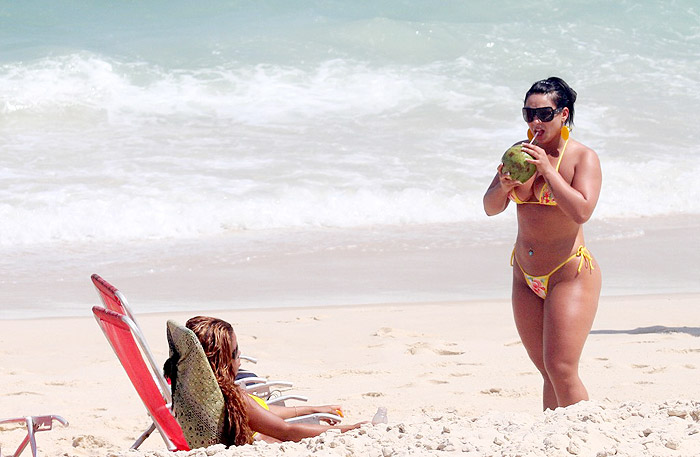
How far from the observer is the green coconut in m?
3.52

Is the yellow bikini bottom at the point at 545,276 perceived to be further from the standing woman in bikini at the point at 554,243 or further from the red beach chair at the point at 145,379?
the red beach chair at the point at 145,379

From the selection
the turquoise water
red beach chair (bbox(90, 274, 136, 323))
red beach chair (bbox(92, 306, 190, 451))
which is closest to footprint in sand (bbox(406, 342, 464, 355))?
red beach chair (bbox(90, 274, 136, 323))

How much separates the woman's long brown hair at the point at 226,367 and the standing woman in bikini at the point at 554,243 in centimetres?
116

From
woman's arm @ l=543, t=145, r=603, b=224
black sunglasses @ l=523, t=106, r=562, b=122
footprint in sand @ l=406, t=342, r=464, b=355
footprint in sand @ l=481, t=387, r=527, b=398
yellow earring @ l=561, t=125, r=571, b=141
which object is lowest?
footprint in sand @ l=481, t=387, r=527, b=398

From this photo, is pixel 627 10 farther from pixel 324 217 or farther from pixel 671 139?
pixel 324 217

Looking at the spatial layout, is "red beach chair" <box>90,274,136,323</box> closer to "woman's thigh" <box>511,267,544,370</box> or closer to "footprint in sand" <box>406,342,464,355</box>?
"woman's thigh" <box>511,267,544,370</box>

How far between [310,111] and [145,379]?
1254 centimetres

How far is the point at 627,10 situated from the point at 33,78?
42.5 feet

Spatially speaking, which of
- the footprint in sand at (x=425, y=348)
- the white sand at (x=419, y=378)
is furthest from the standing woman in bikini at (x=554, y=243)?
the footprint in sand at (x=425, y=348)

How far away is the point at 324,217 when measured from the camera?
1098cm

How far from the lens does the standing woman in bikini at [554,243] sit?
3.56m

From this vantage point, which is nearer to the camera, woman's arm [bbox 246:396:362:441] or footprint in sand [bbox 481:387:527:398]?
woman's arm [bbox 246:396:362:441]

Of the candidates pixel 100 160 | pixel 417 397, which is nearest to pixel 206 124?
pixel 100 160

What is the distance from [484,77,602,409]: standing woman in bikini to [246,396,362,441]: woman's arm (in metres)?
0.83
